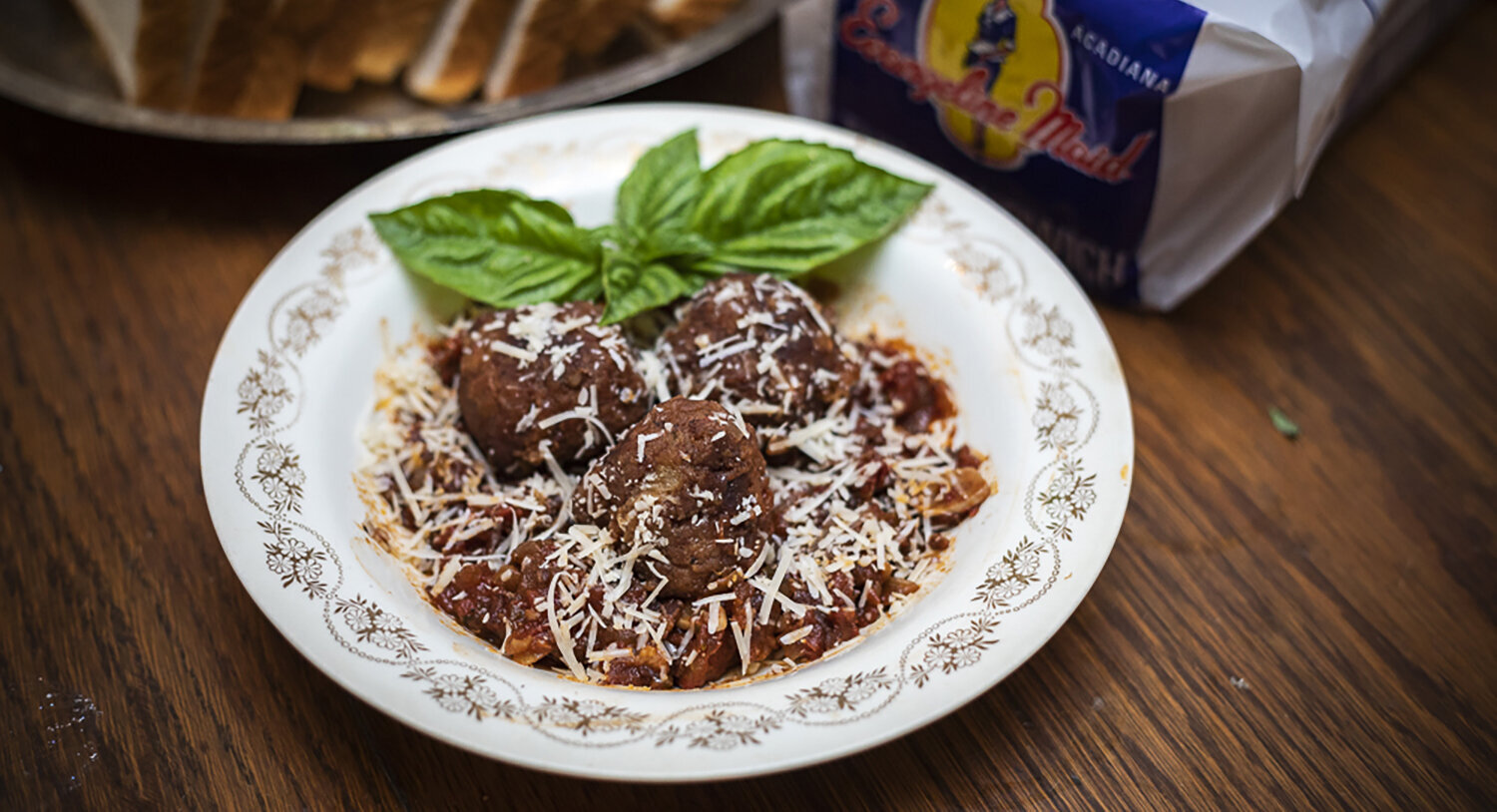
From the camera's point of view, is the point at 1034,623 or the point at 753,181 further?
the point at 753,181

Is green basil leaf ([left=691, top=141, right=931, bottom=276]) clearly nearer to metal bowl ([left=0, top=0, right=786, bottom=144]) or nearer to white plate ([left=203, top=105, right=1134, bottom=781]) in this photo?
white plate ([left=203, top=105, right=1134, bottom=781])

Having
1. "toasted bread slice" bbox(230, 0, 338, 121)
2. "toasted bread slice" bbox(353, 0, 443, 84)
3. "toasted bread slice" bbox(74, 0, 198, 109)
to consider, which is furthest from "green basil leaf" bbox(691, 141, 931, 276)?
"toasted bread slice" bbox(74, 0, 198, 109)

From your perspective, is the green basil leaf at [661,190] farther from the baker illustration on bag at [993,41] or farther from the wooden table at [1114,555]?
the baker illustration on bag at [993,41]

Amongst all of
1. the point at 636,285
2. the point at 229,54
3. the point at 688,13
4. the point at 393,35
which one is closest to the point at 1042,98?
the point at 636,285

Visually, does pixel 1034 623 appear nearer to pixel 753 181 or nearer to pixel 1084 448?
pixel 1084 448

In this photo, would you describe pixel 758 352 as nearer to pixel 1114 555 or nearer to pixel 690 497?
pixel 690 497

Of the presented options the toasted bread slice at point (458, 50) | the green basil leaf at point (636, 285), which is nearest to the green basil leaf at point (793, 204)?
the green basil leaf at point (636, 285)

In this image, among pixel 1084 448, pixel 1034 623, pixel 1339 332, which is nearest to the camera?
pixel 1034 623

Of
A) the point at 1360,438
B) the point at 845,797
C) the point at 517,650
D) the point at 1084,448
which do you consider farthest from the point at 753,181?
the point at 1360,438
